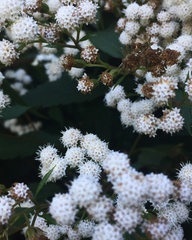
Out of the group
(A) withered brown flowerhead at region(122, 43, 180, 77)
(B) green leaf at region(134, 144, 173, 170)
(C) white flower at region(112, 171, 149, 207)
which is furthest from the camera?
(B) green leaf at region(134, 144, 173, 170)

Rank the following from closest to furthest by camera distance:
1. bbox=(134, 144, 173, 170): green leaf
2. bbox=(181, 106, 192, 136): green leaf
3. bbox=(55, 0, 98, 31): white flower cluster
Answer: bbox=(181, 106, 192, 136): green leaf < bbox=(55, 0, 98, 31): white flower cluster < bbox=(134, 144, 173, 170): green leaf

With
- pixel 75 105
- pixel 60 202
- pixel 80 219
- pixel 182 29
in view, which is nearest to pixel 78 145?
pixel 80 219

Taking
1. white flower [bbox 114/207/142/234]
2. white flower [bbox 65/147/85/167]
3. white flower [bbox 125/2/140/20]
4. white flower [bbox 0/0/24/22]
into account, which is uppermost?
white flower [bbox 125/2/140/20]

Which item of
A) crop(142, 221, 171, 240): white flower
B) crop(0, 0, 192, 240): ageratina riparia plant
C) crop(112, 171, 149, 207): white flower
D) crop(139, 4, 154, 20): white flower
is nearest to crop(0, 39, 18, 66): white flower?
crop(0, 0, 192, 240): ageratina riparia plant

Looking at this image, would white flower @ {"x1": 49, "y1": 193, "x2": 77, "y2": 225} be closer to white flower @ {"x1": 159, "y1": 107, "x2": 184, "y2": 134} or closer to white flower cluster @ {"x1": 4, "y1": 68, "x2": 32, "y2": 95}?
white flower @ {"x1": 159, "y1": 107, "x2": 184, "y2": 134}

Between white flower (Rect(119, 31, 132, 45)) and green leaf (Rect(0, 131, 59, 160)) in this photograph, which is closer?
white flower (Rect(119, 31, 132, 45))

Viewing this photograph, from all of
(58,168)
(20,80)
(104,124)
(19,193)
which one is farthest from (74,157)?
(20,80)

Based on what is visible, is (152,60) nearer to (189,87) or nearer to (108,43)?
(189,87)
